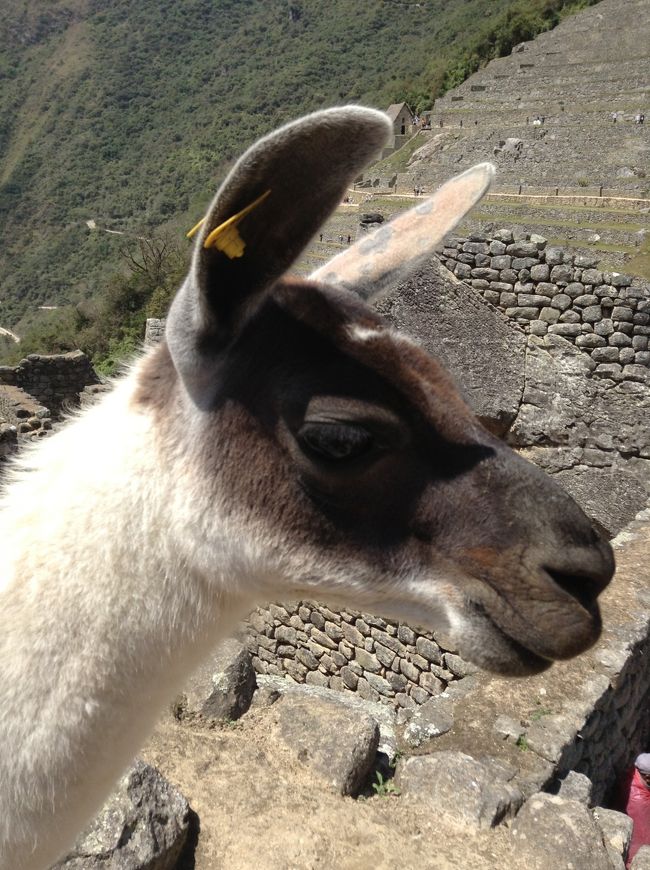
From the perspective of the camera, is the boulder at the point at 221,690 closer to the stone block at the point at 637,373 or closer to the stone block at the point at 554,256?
the stone block at the point at 637,373

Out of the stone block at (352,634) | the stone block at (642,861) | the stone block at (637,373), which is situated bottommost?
the stone block at (352,634)

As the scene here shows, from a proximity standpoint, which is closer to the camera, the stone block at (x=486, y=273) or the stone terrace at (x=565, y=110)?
the stone block at (x=486, y=273)

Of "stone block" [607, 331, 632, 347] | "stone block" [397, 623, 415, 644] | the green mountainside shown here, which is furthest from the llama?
the green mountainside

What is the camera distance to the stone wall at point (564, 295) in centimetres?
787

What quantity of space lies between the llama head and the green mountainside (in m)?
53.3

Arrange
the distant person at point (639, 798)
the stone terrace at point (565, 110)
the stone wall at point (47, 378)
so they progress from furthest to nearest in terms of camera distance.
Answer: the stone terrace at point (565, 110), the stone wall at point (47, 378), the distant person at point (639, 798)

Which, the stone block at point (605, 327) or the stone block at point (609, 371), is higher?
the stone block at point (605, 327)

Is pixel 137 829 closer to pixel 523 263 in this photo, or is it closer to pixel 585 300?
pixel 585 300

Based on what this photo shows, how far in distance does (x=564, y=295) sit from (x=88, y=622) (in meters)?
7.78

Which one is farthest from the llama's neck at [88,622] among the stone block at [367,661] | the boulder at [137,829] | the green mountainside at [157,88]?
the green mountainside at [157,88]

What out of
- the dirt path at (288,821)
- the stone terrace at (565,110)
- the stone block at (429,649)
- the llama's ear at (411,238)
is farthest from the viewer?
the stone terrace at (565,110)

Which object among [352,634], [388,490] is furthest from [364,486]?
[352,634]

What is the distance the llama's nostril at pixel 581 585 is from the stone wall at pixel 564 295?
7.06 m

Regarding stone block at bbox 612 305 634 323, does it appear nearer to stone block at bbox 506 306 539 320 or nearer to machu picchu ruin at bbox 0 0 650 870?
machu picchu ruin at bbox 0 0 650 870
